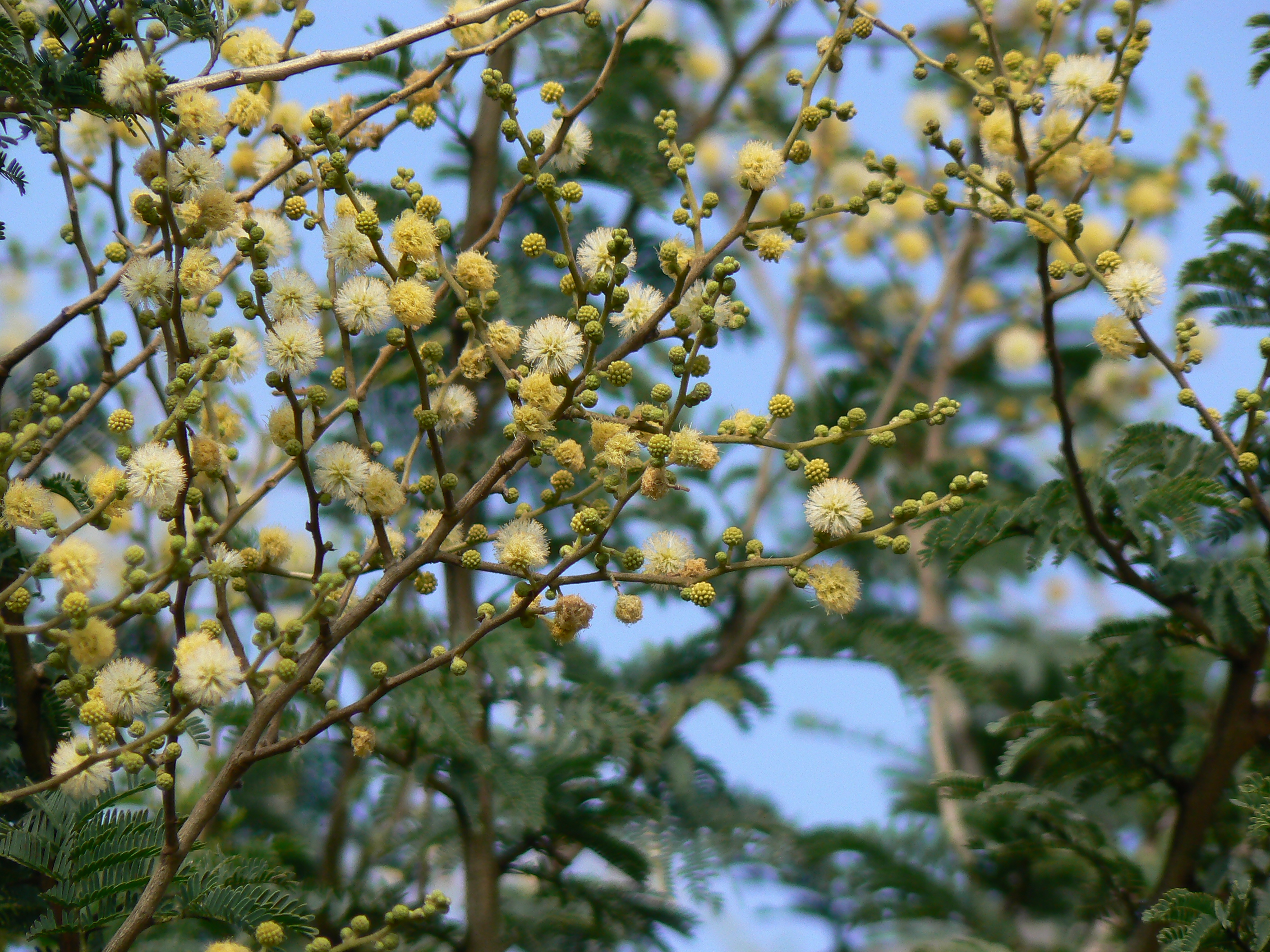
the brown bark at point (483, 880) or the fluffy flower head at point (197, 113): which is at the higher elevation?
the fluffy flower head at point (197, 113)

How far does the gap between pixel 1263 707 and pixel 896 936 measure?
4.41ft

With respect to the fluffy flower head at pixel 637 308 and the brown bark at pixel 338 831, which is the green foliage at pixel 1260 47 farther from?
the brown bark at pixel 338 831

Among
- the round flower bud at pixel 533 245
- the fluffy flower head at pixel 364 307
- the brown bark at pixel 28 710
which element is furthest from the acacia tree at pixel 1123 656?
the brown bark at pixel 28 710

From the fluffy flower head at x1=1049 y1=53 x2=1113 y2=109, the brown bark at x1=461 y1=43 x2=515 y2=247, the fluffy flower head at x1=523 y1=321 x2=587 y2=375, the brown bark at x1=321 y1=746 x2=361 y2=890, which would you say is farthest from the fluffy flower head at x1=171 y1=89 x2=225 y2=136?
the brown bark at x1=321 y1=746 x2=361 y2=890

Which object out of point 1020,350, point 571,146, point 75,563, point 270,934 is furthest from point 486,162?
point 1020,350

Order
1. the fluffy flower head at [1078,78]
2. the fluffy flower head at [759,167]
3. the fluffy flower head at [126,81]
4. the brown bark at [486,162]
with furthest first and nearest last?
the brown bark at [486,162] → the fluffy flower head at [1078,78] → the fluffy flower head at [759,167] → the fluffy flower head at [126,81]

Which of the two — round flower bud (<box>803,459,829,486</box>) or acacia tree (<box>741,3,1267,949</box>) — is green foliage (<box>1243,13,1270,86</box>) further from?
round flower bud (<box>803,459,829,486</box>)

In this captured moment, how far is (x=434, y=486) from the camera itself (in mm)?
1609

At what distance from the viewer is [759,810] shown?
305cm

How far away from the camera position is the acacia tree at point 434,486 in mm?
1496

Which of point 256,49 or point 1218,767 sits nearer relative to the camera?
point 256,49

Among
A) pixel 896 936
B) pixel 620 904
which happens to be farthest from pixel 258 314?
pixel 896 936

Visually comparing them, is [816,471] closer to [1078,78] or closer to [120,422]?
[120,422]

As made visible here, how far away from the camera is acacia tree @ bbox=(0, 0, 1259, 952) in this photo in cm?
150
